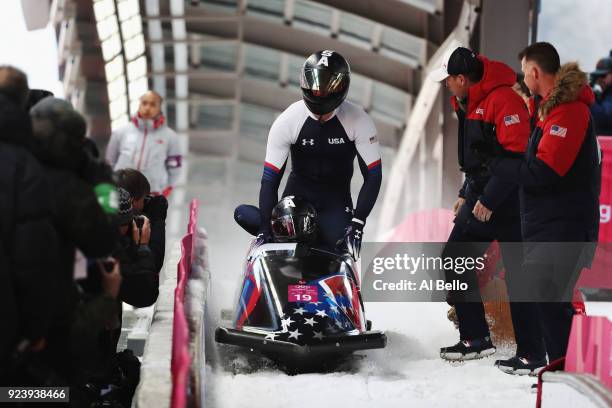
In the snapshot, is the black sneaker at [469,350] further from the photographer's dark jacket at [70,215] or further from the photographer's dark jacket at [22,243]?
the photographer's dark jacket at [22,243]

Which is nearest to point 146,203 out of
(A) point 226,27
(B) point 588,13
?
(B) point 588,13

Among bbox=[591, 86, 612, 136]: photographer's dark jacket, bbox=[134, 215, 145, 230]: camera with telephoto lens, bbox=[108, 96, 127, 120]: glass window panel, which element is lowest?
bbox=[134, 215, 145, 230]: camera with telephoto lens

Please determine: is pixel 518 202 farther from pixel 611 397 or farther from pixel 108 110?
pixel 108 110

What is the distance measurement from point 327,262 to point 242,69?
39.0ft

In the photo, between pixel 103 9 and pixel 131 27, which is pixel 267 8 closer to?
pixel 131 27

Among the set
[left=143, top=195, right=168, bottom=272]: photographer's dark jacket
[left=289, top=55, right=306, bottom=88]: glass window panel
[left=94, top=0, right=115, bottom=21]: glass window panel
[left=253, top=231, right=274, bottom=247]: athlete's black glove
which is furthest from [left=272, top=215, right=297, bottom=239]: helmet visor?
[left=289, top=55, right=306, bottom=88]: glass window panel

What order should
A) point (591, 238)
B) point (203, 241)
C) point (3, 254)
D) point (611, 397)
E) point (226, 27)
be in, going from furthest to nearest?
point (226, 27) < point (203, 241) < point (591, 238) < point (611, 397) < point (3, 254)

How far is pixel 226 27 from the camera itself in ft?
53.4

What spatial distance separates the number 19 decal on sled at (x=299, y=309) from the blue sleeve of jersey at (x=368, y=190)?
286mm

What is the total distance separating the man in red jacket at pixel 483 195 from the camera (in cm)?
554

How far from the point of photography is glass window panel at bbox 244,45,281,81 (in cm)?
1704

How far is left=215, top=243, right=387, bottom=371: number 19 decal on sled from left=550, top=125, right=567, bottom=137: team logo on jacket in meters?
1.30

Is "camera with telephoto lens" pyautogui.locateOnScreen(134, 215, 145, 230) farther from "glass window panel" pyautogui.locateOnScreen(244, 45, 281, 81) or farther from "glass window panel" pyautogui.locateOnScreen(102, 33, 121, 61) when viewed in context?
"glass window panel" pyautogui.locateOnScreen(244, 45, 281, 81)

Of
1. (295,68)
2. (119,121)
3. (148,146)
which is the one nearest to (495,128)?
(148,146)
